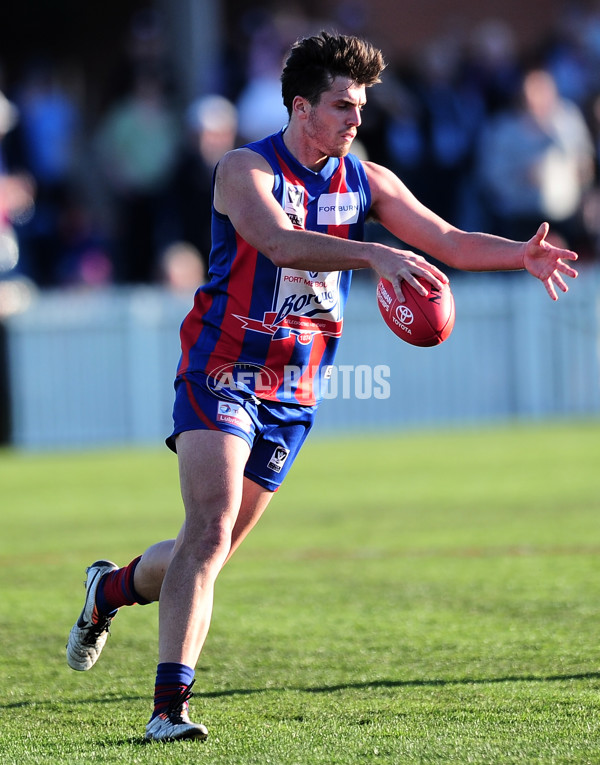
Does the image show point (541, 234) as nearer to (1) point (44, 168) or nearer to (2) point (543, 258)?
(2) point (543, 258)

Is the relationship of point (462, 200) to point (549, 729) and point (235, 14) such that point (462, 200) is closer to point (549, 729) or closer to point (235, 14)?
point (235, 14)

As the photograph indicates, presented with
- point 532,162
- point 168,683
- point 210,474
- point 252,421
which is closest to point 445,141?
point 532,162

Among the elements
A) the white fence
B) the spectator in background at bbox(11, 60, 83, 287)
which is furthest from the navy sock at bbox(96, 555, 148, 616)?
the spectator in background at bbox(11, 60, 83, 287)

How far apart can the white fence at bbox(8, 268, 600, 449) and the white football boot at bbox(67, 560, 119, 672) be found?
9.96 m

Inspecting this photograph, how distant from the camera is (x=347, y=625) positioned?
20.2ft

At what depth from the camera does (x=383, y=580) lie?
7.30 meters

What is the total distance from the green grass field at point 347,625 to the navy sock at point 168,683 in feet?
0.50

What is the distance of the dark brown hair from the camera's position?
480 centimetres

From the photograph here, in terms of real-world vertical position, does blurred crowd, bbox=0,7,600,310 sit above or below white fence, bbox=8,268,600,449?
above

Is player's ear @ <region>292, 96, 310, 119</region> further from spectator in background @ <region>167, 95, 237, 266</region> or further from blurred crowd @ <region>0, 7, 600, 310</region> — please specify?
spectator in background @ <region>167, 95, 237, 266</region>

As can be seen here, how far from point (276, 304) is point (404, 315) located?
483 millimetres

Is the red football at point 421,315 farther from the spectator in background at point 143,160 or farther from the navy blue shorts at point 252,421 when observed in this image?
the spectator in background at point 143,160

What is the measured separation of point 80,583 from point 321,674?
2639mm

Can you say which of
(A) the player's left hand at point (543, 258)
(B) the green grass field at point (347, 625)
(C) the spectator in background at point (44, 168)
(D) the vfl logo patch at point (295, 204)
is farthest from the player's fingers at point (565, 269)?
(C) the spectator in background at point (44, 168)
